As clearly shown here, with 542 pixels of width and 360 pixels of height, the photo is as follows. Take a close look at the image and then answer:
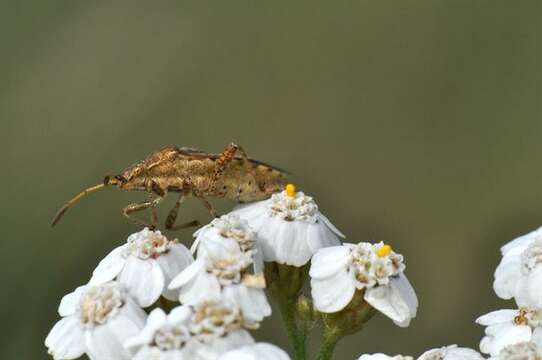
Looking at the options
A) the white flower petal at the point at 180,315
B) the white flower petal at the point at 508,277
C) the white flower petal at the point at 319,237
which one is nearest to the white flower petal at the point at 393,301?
the white flower petal at the point at 319,237

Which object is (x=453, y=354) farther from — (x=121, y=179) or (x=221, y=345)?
(x=121, y=179)

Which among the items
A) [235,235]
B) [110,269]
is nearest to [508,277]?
Answer: [235,235]

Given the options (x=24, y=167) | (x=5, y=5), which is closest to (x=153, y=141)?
(x=24, y=167)

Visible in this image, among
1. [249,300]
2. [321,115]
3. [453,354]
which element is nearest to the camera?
[249,300]

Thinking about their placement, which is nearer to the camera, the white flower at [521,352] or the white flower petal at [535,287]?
the white flower at [521,352]

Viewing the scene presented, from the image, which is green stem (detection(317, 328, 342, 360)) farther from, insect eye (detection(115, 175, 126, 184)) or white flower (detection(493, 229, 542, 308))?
insect eye (detection(115, 175, 126, 184))

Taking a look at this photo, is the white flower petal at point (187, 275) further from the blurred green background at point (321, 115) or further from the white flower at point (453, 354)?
the blurred green background at point (321, 115)
